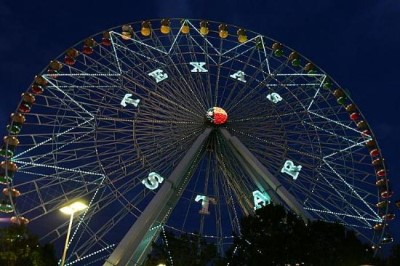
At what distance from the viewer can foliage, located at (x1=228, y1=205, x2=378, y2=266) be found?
19.2m

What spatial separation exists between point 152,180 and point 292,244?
9.63 meters

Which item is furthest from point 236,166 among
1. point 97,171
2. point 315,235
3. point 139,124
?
point 315,235

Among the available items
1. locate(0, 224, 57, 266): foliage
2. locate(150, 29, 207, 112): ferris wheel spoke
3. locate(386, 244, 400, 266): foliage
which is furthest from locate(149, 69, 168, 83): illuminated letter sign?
locate(386, 244, 400, 266): foliage

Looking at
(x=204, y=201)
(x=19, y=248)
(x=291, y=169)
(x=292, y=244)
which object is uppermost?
(x=291, y=169)

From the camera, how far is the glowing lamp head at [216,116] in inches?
1131

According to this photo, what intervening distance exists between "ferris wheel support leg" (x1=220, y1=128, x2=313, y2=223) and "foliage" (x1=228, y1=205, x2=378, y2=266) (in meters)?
3.71

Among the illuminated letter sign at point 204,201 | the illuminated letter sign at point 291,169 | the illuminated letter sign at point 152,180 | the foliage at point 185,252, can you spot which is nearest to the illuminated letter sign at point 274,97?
the illuminated letter sign at point 291,169

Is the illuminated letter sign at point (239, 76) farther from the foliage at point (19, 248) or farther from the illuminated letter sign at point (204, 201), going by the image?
the foliage at point (19, 248)

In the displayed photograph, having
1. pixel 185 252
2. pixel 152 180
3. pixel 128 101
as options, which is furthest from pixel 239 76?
pixel 185 252

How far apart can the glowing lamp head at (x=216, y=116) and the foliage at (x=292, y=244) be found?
29.3 feet

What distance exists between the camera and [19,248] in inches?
819

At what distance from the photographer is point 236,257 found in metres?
20.0

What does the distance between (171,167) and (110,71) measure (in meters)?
6.43

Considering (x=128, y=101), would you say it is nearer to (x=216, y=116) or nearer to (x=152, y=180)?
(x=152, y=180)
